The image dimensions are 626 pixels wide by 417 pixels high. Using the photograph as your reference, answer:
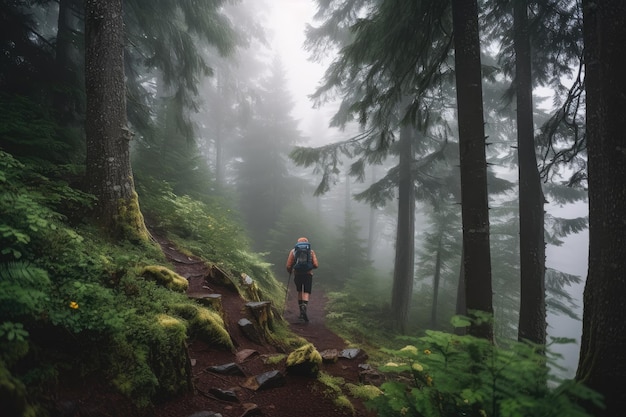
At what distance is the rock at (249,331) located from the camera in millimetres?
5558

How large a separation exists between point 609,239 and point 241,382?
476 cm

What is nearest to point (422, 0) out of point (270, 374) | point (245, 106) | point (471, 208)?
point (471, 208)

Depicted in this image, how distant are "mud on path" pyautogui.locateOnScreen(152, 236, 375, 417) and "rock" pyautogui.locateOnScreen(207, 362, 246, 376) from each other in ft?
0.19

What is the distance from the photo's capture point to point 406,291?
12.6 meters

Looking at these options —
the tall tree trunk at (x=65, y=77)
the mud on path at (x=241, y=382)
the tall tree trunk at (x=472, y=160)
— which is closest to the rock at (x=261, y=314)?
the mud on path at (x=241, y=382)

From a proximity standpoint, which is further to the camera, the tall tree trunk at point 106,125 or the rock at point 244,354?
the tall tree trunk at point 106,125

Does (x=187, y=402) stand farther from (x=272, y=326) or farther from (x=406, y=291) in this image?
(x=406, y=291)

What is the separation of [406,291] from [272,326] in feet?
25.2

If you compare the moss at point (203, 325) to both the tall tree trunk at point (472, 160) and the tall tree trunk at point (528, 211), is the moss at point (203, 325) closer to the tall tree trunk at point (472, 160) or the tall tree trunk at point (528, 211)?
the tall tree trunk at point (472, 160)

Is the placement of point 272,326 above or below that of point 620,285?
below

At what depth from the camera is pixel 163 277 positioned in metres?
4.87

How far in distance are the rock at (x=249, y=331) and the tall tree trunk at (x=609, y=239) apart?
462cm

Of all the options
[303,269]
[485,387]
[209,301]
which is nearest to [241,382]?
[209,301]

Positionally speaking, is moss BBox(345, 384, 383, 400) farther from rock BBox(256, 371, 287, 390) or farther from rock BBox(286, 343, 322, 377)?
rock BBox(256, 371, 287, 390)
